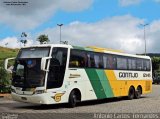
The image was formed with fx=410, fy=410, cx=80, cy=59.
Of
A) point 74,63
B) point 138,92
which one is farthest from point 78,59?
point 138,92

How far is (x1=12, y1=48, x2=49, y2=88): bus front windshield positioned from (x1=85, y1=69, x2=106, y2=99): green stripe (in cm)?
329

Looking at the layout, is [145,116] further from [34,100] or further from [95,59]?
[95,59]

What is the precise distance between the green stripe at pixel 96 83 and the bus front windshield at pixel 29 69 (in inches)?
130

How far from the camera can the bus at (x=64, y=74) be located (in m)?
18.8

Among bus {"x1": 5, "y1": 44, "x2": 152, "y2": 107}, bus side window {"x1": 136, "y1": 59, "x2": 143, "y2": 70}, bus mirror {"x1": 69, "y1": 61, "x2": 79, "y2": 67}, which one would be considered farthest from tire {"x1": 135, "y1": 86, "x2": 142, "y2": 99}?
bus mirror {"x1": 69, "y1": 61, "x2": 79, "y2": 67}

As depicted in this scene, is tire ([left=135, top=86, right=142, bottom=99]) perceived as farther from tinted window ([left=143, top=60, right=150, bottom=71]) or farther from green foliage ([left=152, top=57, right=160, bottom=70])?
green foliage ([left=152, top=57, right=160, bottom=70])

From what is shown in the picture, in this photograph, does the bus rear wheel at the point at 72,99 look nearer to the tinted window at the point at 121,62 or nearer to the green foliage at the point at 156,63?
the tinted window at the point at 121,62

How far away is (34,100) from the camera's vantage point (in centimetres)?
1875

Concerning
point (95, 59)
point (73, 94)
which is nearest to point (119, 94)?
point (95, 59)

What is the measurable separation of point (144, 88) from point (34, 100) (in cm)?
1223

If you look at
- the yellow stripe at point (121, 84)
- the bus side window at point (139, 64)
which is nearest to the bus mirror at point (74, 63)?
the yellow stripe at point (121, 84)

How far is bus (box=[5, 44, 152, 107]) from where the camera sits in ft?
61.8

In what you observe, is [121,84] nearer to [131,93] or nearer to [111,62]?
[131,93]

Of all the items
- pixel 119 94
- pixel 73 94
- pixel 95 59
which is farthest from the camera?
pixel 119 94
